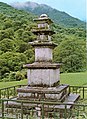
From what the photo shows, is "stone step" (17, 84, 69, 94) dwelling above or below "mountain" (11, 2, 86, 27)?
below

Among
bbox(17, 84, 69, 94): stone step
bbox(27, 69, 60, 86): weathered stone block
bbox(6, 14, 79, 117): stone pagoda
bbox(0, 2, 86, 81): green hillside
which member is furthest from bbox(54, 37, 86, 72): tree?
bbox(17, 84, 69, 94): stone step

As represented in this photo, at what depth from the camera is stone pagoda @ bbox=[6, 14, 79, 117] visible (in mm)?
7397

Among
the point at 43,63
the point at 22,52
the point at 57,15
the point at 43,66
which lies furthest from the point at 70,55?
the point at 43,66

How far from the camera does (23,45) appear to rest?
2858 cm

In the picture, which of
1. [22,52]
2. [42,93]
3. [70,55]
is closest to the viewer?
[42,93]

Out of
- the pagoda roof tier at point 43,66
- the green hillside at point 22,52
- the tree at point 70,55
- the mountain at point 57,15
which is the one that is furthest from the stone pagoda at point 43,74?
the mountain at point 57,15

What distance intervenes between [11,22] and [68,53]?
374 inches

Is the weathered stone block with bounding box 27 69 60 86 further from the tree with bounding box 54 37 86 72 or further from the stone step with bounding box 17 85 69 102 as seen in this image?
the tree with bounding box 54 37 86 72

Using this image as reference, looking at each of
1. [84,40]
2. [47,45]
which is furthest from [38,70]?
[84,40]

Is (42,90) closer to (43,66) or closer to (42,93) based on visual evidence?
(42,93)

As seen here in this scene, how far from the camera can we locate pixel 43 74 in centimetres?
770

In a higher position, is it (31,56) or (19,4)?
(19,4)

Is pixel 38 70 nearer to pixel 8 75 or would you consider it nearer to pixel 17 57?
pixel 8 75

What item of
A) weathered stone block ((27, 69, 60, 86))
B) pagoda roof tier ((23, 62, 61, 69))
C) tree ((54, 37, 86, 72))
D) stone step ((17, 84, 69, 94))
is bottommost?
tree ((54, 37, 86, 72))
